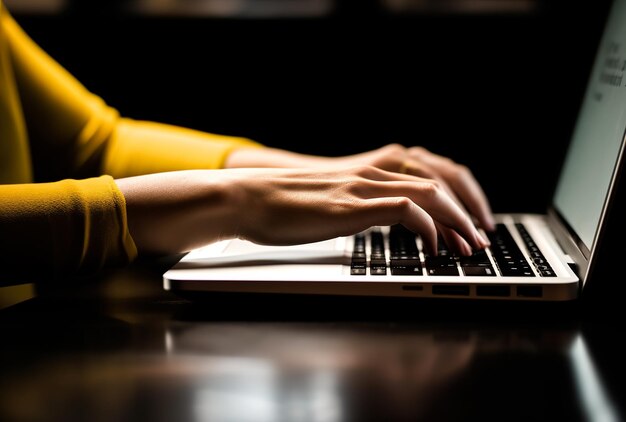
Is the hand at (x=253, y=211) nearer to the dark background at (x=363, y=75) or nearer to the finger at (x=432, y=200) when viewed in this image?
the finger at (x=432, y=200)

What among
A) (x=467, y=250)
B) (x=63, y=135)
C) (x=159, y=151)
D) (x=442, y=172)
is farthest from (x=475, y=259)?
(x=63, y=135)

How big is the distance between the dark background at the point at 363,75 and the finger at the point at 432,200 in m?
0.49

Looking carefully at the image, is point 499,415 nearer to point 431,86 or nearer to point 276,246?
point 276,246

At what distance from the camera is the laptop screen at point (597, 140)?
2.24ft

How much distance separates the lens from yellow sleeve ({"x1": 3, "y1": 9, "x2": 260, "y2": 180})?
931mm

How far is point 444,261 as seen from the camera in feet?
2.05

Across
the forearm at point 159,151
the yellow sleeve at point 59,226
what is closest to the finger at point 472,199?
the forearm at point 159,151

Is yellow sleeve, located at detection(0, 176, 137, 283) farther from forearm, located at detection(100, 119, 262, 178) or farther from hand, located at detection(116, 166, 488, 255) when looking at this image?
forearm, located at detection(100, 119, 262, 178)

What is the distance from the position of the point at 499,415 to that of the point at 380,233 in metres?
0.44

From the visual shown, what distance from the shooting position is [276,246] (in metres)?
0.68

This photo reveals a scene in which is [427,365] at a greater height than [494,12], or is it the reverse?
[494,12]

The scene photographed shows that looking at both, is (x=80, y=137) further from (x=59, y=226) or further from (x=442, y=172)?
(x=442, y=172)

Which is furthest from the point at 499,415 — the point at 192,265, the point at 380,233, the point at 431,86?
the point at 431,86

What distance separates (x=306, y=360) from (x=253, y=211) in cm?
20
